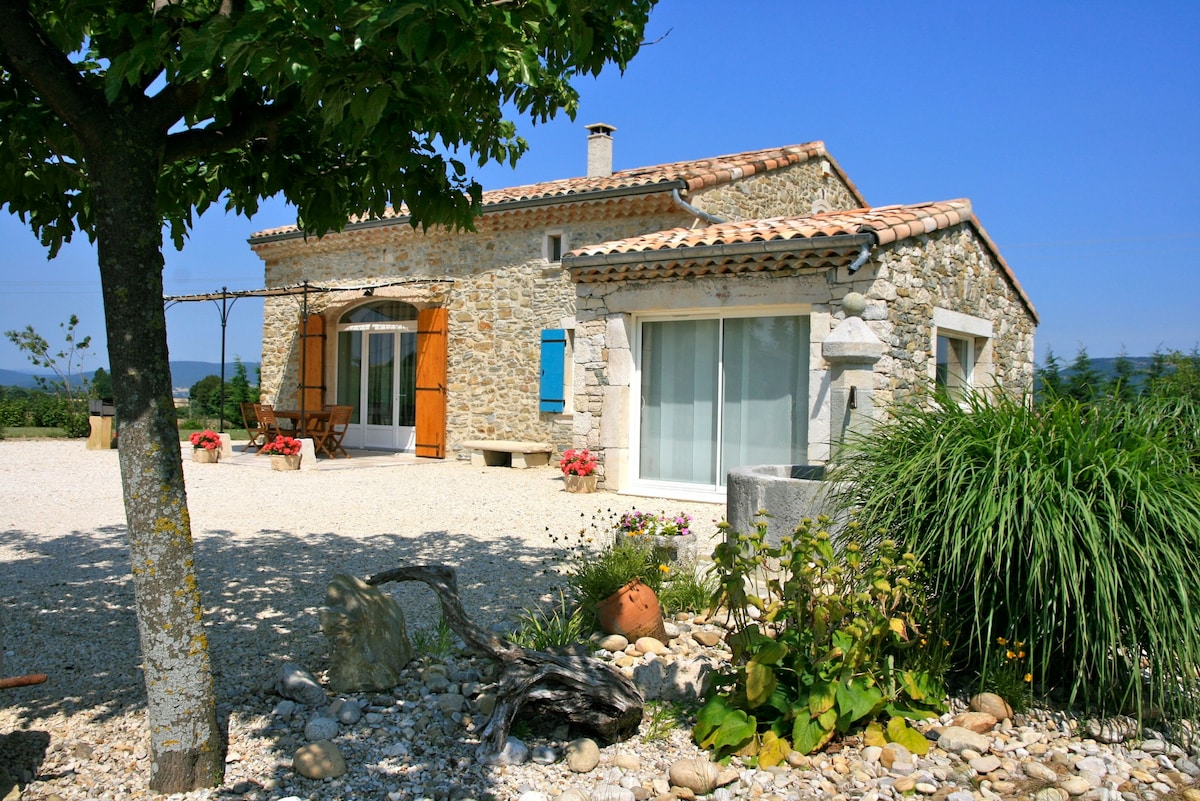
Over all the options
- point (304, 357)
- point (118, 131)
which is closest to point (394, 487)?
point (304, 357)

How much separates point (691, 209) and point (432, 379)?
4.96 metres

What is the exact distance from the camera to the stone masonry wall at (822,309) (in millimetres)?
8266

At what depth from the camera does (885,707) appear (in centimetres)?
334

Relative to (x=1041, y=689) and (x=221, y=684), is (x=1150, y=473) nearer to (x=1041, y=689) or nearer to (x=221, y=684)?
(x=1041, y=689)

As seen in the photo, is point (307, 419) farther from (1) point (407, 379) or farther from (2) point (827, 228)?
(2) point (827, 228)

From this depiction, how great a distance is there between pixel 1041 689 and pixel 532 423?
970 centimetres

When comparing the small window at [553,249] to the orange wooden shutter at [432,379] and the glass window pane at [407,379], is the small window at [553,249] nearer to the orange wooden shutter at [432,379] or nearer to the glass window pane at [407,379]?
the orange wooden shutter at [432,379]

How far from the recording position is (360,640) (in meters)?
3.68

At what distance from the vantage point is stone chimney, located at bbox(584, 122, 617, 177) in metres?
13.3

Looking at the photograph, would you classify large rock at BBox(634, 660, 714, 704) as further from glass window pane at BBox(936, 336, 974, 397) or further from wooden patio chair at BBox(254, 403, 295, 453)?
wooden patio chair at BBox(254, 403, 295, 453)

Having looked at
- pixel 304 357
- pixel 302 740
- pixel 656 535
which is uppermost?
pixel 304 357

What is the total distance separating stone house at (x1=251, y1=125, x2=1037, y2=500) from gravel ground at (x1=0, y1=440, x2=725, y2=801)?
42.7 inches

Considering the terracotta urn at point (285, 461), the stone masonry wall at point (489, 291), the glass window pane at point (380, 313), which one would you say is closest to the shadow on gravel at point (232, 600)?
the terracotta urn at point (285, 461)

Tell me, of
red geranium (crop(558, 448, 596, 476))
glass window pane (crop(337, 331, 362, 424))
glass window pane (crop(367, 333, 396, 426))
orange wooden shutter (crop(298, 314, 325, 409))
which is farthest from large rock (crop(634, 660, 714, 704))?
glass window pane (crop(337, 331, 362, 424))
